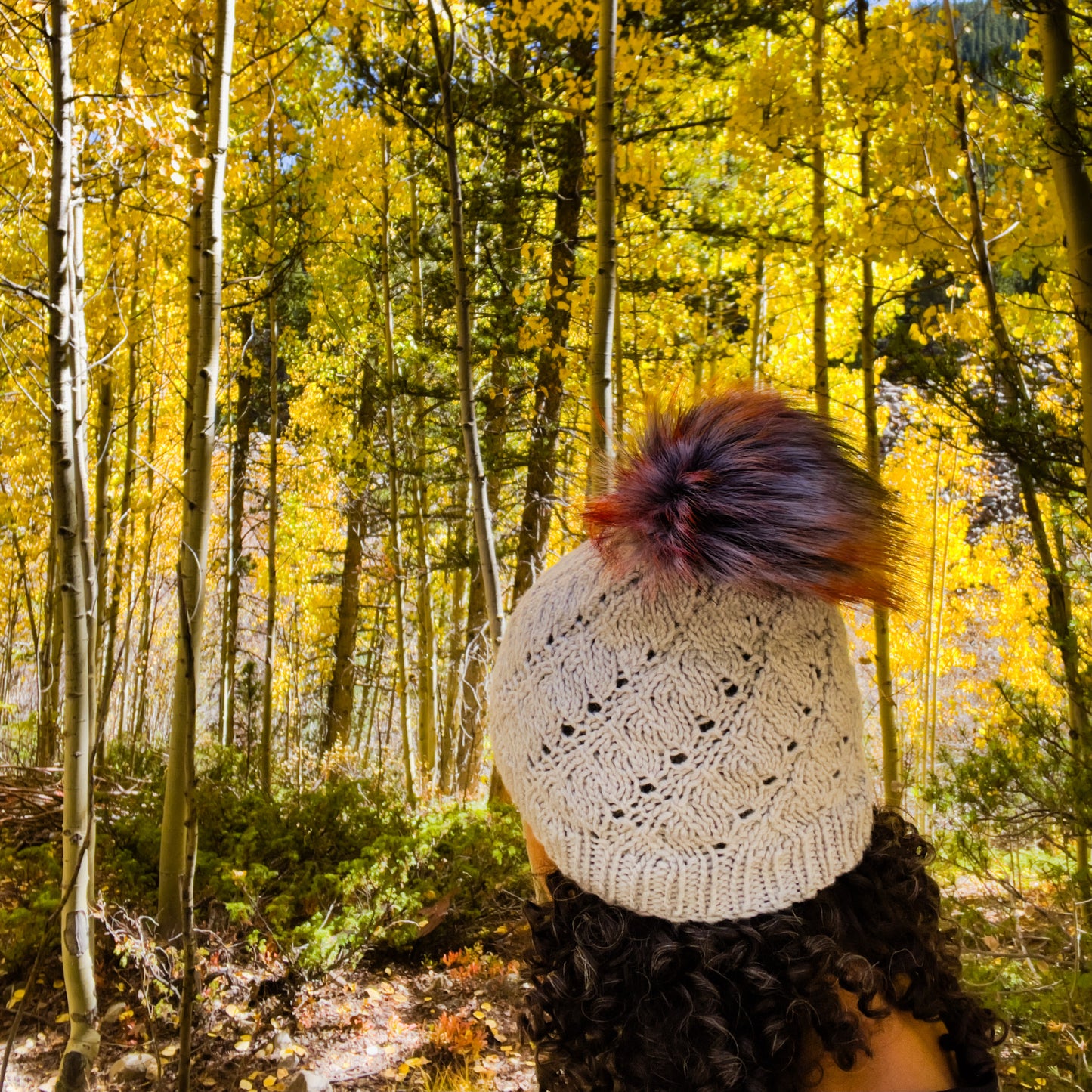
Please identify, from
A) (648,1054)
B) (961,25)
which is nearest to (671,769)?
(648,1054)

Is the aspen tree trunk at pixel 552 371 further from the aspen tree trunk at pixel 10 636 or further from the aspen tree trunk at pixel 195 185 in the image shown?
the aspen tree trunk at pixel 10 636

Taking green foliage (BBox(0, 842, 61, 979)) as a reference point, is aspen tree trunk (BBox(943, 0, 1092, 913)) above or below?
above

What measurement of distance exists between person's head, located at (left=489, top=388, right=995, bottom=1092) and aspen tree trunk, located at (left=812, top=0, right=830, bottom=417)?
4086 mm

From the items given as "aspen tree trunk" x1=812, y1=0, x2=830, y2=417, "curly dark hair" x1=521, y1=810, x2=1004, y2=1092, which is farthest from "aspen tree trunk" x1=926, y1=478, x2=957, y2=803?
"curly dark hair" x1=521, y1=810, x2=1004, y2=1092

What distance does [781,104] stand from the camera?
4.70 m

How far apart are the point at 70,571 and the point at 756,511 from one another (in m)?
2.51

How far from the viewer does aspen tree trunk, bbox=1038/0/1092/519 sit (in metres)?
2.19

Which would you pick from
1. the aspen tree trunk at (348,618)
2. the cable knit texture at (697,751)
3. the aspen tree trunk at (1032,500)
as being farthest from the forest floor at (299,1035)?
the aspen tree trunk at (348,618)

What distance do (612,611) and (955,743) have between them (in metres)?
16.9

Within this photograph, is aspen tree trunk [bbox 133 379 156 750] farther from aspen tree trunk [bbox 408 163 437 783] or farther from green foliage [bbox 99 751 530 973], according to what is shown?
aspen tree trunk [bbox 408 163 437 783]

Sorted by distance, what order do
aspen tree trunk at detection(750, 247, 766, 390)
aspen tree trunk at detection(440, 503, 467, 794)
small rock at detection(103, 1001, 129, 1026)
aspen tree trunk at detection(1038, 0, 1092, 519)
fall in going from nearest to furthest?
1. aspen tree trunk at detection(1038, 0, 1092, 519)
2. small rock at detection(103, 1001, 129, 1026)
3. aspen tree trunk at detection(750, 247, 766, 390)
4. aspen tree trunk at detection(440, 503, 467, 794)

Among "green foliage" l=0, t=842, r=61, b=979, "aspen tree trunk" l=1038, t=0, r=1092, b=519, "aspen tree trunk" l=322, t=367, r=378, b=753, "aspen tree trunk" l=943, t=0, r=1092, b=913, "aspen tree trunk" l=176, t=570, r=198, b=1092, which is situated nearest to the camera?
"aspen tree trunk" l=176, t=570, r=198, b=1092

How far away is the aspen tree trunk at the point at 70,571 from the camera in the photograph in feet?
8.24

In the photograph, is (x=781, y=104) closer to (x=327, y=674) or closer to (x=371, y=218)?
(x=371, y=218)
